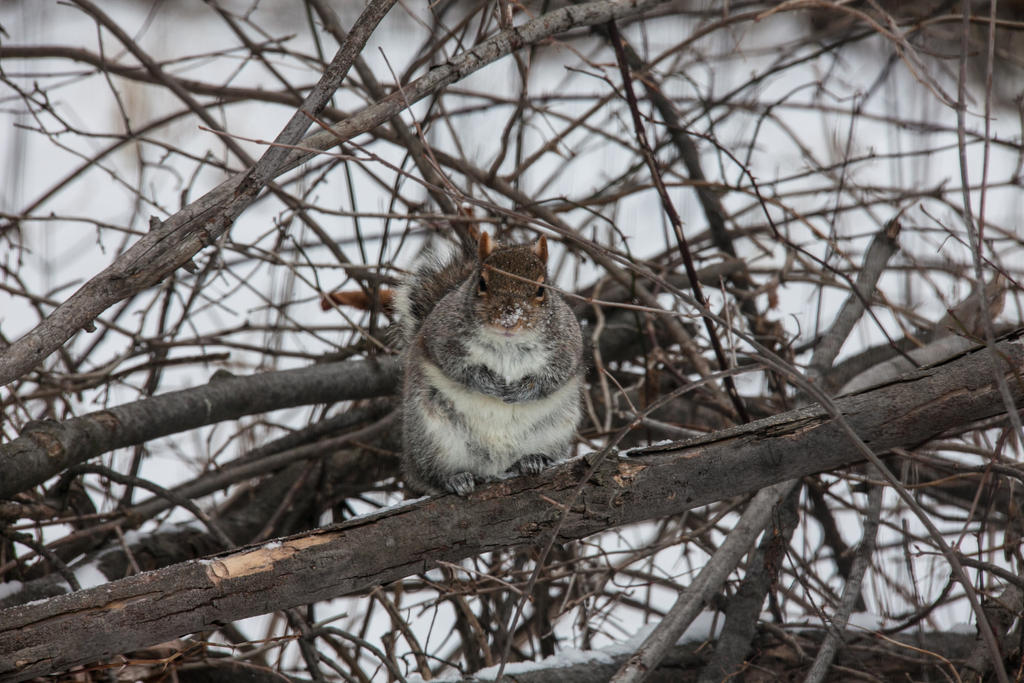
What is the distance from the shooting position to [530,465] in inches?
70.7

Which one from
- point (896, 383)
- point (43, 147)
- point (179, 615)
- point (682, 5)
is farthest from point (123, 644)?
point (43, 147)

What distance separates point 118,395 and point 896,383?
2.49 metres

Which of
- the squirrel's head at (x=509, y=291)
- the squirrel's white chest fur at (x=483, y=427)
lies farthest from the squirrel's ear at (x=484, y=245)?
the squirrel's white chest fur at (x=483, y=427)

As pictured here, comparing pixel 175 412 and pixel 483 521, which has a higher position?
pixel 175 412

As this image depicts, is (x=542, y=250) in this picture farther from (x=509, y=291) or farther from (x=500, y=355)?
(x=500, y=355)

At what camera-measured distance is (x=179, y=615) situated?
145 centimetres

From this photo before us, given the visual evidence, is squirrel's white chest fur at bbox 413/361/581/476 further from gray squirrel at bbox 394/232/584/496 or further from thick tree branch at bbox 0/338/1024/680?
thick tree branch at bbox 0/338/1024/680

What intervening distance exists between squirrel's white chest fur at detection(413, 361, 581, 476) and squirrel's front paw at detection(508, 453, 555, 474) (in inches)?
1.2

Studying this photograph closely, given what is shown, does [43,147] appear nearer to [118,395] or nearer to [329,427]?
[118,395]

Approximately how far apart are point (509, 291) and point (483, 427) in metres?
0.29

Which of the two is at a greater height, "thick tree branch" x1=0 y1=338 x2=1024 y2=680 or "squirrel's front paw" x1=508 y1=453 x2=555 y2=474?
"squirrel's front paw" x1=508 y1=453 x2=555 y2=474

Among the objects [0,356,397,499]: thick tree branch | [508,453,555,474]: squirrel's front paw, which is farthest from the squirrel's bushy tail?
[508,453,555,474]: squirrel's front paw

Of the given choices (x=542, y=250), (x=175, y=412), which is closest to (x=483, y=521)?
(x=542, y=250)

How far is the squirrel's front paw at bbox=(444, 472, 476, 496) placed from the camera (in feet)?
5.61
